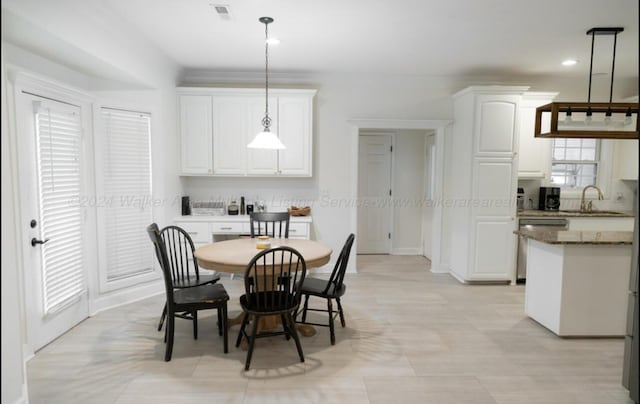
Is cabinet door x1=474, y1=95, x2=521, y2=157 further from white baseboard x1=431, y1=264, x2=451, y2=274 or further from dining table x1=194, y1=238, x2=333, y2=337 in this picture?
dining table x1=194, y1=238, x2=333, y2=337

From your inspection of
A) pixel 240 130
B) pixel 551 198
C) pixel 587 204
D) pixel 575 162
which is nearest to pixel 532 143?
pixel 551 198

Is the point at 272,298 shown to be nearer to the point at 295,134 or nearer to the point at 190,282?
the point at 190,282

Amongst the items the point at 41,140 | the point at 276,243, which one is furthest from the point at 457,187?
the point at 41,140

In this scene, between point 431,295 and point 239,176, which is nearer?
point 431,295

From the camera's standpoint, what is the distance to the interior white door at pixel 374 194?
6441 millimetres

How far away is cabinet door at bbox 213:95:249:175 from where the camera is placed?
489 centimetres

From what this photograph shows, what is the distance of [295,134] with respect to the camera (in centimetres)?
495

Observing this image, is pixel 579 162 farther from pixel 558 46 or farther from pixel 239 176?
pixel 239 176

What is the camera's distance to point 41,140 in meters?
3.02

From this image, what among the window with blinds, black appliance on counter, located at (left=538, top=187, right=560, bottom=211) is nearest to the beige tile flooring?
black appliance on counter, located at (left=538, top=187, right=560, bottom=211)

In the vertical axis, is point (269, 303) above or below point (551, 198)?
below

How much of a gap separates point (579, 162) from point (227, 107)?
16.2 feet

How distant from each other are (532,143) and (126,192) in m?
4.95

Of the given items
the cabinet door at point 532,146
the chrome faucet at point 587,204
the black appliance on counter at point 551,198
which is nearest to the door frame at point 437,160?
→ the cabinet door at point 532,146
